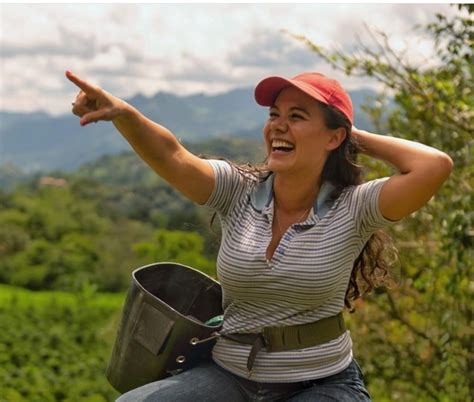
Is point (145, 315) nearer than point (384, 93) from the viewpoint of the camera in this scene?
Yes

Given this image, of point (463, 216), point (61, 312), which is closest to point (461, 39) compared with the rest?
point (463, 216)

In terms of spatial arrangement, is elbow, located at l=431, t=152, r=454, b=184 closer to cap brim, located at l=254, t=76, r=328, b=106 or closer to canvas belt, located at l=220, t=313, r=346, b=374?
cap brim, located at l=254, t=76, r=328, b=106

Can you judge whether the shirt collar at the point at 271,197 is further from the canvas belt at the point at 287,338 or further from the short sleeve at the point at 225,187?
the canvas belt at the point at 287,338

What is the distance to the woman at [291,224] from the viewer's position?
238 cm

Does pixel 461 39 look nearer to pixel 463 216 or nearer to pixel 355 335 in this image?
pixel 463 216

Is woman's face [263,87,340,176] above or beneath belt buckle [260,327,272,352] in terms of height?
above

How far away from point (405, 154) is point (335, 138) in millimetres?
233

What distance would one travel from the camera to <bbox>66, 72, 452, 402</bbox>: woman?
2.38 metres

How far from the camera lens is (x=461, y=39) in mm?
4141

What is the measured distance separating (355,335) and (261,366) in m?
3.89

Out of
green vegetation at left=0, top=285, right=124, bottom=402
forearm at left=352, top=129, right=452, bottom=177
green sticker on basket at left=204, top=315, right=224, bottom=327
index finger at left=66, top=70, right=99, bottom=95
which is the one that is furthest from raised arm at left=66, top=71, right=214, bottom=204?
green vegetation at left=0, top=285, right=124, bottom=402

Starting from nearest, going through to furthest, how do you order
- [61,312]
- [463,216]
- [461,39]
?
[463,216] → [461,39] → [61,312]

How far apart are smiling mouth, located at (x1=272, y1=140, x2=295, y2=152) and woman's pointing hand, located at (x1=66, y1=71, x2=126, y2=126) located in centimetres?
50

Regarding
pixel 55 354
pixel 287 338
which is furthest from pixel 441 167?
pixel 55 354
